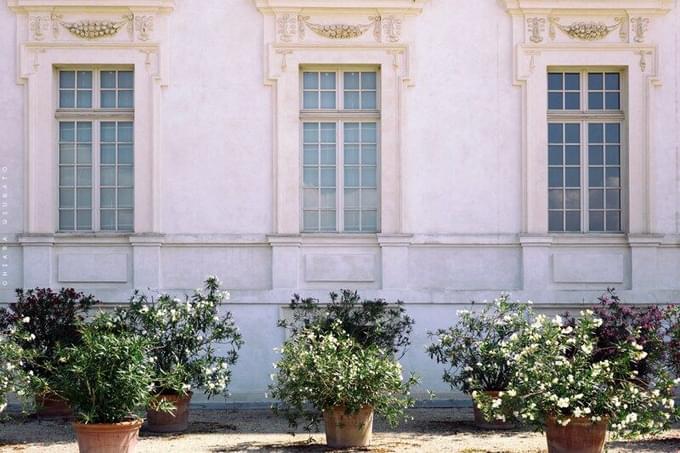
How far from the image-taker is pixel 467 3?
14641 mm

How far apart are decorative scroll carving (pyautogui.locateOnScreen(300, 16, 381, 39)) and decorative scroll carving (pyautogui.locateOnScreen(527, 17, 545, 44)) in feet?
6.66

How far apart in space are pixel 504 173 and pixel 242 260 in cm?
343

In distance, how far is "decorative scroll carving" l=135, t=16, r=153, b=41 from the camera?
1441 cm

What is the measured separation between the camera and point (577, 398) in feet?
30.6

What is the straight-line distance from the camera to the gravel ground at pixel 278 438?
1086 cm

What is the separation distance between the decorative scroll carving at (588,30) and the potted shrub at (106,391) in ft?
24.1

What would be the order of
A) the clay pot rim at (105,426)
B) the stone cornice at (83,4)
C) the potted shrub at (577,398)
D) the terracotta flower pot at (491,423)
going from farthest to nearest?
the stone cornice at (83,4) → the terracotta flower pot at (491,423) → the clay pot rim at (105,426) → the potted shrub at (577,398)

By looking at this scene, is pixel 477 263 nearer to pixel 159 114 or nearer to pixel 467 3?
pixel 467 3

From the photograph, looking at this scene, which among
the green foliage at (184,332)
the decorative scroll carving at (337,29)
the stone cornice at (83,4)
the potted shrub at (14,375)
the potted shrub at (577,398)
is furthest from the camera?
the decorative scroll carving at (337,29)

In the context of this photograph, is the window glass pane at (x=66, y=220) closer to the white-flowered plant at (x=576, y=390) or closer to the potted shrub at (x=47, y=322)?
the potted shrub at (x=47, y=322)

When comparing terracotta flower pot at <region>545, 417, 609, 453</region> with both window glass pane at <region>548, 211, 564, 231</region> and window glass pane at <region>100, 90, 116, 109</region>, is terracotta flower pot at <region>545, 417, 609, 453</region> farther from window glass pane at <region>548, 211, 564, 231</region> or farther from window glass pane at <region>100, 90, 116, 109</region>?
window glass pane at <region>100, 90, 116, 109</region>

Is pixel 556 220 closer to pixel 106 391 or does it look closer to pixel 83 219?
pixel 83 219

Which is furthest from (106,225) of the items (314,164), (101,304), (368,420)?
(368,420)

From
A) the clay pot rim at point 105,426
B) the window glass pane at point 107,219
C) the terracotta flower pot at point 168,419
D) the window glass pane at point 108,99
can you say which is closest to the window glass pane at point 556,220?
the terracotta flower pot at point 168,419
